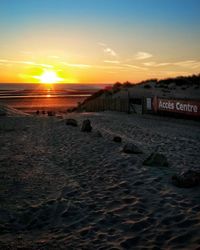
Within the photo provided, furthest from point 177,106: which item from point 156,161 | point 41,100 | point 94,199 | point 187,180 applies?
point 41,100

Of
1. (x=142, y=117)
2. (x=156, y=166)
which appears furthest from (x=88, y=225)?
(x=142, y=117)

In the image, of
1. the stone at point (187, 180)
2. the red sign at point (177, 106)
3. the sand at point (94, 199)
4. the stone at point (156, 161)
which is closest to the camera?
the sand at point (94, 199)

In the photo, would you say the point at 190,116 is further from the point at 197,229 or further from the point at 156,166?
the point at 197,229

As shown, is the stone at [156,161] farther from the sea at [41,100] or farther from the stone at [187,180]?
the sea at [41,100]

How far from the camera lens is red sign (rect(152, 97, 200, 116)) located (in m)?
22.1

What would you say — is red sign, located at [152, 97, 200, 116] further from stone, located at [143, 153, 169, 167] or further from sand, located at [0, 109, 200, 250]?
stone, located at [143, 153, 169, 167]

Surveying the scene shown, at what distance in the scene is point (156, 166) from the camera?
9.62m

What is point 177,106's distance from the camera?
77.3ft

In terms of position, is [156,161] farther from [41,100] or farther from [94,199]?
[41,100]

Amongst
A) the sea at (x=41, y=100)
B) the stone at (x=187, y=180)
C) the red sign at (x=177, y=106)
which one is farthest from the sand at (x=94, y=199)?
the sea at (x=41, y=100)

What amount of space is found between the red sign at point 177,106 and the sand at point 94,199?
8.99m

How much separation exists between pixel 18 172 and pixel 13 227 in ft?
11.6

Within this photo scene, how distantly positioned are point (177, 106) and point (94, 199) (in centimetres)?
1709

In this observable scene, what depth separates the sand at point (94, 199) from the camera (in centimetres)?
573
